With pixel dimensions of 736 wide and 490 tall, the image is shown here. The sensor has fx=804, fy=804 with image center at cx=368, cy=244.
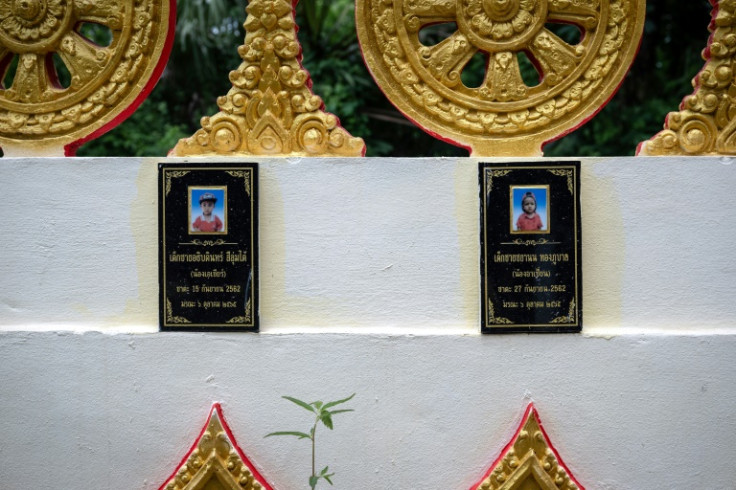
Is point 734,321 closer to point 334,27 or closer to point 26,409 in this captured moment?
point 26,409

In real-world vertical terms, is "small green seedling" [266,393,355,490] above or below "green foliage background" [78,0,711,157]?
below

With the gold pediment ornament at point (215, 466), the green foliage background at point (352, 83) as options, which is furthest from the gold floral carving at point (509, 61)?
the green foliage background at point (352, 83)

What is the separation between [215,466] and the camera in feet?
12.8

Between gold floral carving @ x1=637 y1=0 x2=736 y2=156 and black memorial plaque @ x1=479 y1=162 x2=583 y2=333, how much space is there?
1.90 feet

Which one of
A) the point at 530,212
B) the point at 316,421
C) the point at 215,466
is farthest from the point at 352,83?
the point at 316,421

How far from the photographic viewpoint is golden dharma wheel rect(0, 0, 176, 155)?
170 inches

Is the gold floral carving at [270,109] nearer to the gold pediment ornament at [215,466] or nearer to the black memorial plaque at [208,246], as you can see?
the black memorial plaque at [208,246]

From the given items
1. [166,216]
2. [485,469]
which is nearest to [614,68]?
[485,469]

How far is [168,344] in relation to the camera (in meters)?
4.09

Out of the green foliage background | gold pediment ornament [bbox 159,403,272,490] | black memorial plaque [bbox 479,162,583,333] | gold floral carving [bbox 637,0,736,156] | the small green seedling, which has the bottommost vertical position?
gold pediment ornament [bbox 159,403,272,490]

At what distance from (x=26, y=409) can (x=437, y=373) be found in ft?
6.92

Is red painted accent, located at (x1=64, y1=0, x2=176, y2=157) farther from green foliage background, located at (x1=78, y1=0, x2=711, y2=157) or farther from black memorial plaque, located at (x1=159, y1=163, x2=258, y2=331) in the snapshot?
green foliage background, located at (x1=78, y1=0, x2=711, y2=157)

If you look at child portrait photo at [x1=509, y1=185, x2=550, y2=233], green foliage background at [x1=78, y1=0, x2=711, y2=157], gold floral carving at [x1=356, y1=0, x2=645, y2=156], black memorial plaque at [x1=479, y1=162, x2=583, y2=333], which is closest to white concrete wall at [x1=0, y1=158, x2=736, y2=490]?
black memorial plaque at [x1=479, y1=162, x2=583, y2=333]

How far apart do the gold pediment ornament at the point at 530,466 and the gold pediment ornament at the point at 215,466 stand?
1.15 metres
